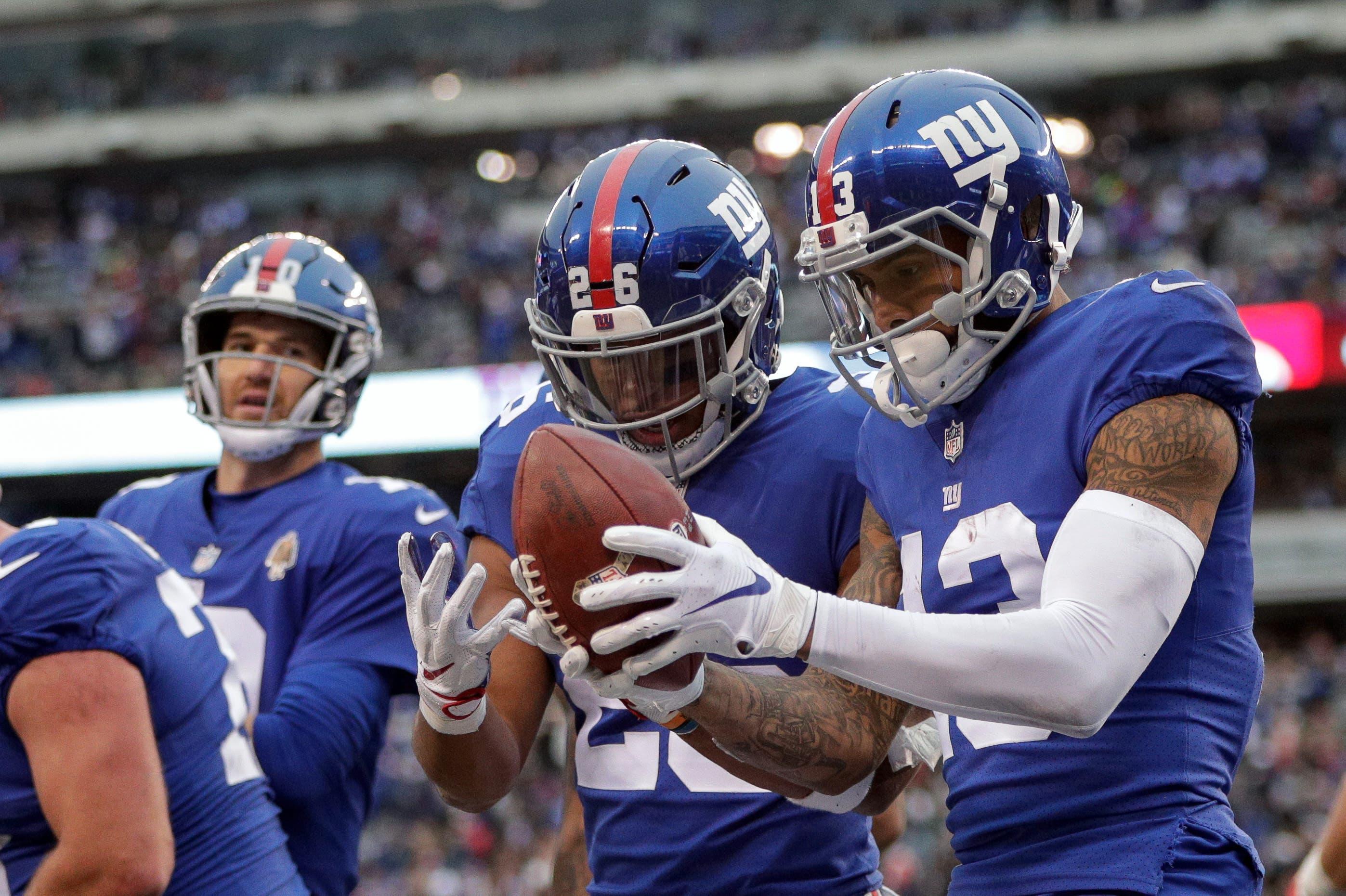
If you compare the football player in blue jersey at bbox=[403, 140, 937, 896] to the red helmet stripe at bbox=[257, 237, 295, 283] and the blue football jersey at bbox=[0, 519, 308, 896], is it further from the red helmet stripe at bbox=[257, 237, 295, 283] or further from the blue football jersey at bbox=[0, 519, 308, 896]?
the red helmet stripe at bbox=[257, 237, 295, 283]

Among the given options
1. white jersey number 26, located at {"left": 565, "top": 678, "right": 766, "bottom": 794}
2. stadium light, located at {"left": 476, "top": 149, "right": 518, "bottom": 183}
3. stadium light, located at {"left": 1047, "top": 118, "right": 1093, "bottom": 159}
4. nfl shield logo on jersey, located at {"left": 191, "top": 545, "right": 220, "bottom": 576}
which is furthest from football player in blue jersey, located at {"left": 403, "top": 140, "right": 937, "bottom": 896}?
stadium light, located at {"left": 476, "top": 149, "right": 518, "bottom": 183}

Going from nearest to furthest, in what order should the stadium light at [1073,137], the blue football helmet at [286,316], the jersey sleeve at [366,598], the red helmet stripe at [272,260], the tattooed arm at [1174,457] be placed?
the tattooed arm at [1174,457] < the jersey sleeve at [366,598] < the blue football helmet at [286,316] < the red helmet stripe at [272,260] < the stadium light at [1073,137]

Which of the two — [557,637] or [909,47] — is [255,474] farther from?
[909,47]

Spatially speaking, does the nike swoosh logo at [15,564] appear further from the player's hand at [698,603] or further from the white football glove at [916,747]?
the white football glove at [916,747]

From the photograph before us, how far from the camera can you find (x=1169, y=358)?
2.05 m

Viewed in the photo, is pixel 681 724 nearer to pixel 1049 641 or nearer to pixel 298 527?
pixel 1049 641

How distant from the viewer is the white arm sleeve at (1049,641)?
6.06ft

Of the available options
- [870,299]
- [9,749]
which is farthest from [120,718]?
[870,299]

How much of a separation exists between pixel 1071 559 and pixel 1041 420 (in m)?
0.29

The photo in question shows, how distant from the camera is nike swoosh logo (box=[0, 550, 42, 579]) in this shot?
102 inches

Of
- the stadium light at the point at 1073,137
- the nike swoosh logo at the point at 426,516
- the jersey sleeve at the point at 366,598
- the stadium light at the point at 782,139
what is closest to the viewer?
the jersey sleeve at the point at 366,598

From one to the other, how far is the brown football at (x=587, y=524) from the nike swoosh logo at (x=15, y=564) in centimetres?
109

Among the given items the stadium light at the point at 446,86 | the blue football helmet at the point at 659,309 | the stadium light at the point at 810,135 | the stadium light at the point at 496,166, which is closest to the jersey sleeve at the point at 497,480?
the blue football helmet at the point at 659,309

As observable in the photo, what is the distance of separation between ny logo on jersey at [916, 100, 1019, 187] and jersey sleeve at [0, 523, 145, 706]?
1606 mm
